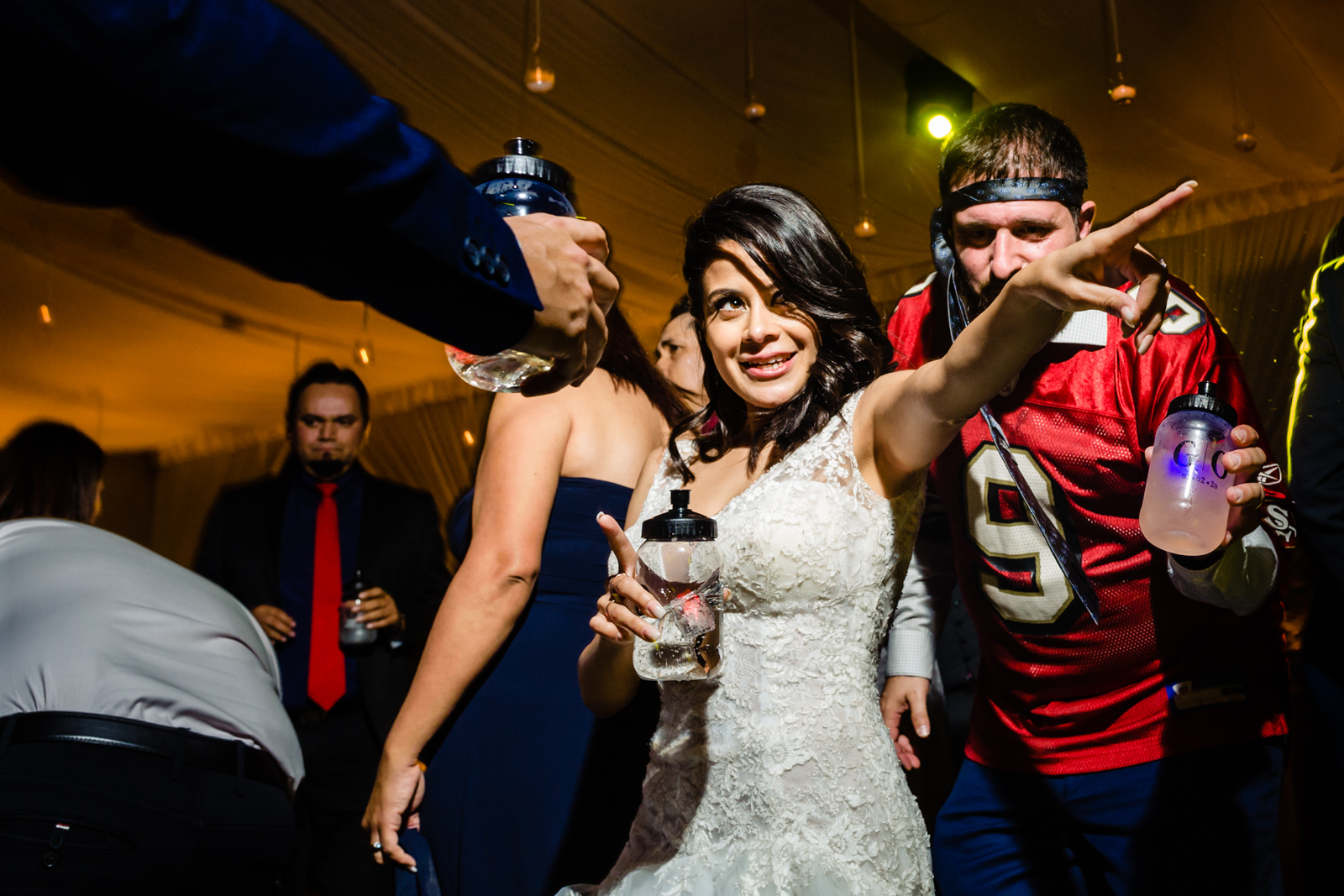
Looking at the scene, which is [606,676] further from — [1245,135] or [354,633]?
[1245,135]

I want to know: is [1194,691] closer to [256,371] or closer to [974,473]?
[974,473]

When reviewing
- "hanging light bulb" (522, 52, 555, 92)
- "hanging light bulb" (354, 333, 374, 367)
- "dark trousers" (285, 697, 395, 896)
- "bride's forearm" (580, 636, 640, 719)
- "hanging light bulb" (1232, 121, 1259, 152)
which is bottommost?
"dark trousers" (285, 697, 395, 896)

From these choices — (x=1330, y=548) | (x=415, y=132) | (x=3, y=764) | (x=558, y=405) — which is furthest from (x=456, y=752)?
(x=1330, y=548)

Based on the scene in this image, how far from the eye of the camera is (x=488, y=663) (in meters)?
1.75

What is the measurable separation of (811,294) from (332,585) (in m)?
2.17

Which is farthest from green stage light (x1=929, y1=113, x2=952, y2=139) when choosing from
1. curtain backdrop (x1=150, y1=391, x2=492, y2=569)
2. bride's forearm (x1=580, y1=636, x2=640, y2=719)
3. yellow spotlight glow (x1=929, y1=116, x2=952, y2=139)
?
curtain backdrop (x1=150, y1=391, x2=492, y2=569)

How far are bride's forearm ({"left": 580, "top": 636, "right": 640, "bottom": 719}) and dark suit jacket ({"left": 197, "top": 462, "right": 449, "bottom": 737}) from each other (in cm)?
168

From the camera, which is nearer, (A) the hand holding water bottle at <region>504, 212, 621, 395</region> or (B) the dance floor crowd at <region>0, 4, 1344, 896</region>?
(A) the hand holding water bottle at <region>504, 212, 621, 395</region>

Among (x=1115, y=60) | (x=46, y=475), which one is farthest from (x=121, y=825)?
(x=1115, y=60)

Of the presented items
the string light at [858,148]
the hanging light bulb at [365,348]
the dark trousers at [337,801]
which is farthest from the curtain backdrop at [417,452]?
the dark trousers at [337,801]

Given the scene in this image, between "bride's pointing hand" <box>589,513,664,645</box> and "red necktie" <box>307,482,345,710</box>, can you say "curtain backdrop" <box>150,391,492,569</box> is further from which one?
"bride's pointing hand" <box>589,513,664,645</box>

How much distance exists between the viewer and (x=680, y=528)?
1239mm

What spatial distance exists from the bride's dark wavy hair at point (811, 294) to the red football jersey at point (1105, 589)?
32 centimetres

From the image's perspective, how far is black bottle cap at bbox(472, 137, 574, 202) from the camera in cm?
127
